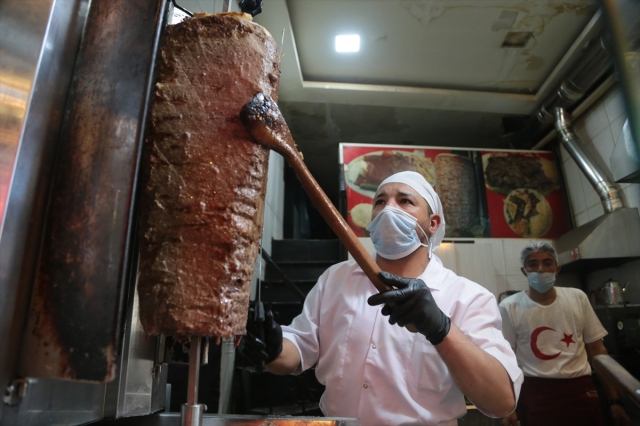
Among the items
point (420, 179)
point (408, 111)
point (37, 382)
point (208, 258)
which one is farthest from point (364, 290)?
point (408, 111)

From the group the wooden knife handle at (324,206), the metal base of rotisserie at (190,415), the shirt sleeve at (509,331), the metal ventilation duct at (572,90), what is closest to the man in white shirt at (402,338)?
the wooden knife handle at (324,206)

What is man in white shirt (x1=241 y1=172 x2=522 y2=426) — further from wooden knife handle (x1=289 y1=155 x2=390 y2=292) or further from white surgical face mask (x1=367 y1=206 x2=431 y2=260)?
wooden knife handle (x1=289 y1=155 x2=390 y2=292)

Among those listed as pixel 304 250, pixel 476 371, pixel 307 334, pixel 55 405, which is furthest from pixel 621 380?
pixel 304 250

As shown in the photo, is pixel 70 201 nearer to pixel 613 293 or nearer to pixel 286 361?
pixel 286 361

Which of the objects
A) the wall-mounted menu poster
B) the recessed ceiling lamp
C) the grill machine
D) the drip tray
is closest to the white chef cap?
the drip tray

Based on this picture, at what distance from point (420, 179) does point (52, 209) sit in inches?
74.4

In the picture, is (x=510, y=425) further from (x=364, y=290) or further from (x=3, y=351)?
(x=3, y=351)

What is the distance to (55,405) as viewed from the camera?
0.81m

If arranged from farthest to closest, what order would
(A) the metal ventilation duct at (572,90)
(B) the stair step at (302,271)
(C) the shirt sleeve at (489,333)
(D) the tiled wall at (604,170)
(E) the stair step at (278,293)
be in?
(B) the stair step at (302,271) < (E) the stair step at (278,293) < (D) the tiled wall at (604,170) < (A) the metal ventilation duct at (572,90) < (C) the shirt sleeve at (489,333)

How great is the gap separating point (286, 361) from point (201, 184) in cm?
111

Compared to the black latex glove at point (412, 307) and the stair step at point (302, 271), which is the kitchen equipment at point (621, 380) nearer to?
the black latex glove at point (412, 307)

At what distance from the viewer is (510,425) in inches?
139

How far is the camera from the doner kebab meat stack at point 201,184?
0.83 m

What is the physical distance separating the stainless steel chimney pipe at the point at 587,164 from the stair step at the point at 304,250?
373 cm
